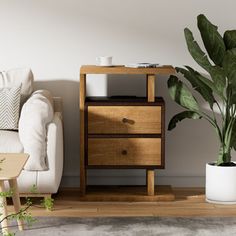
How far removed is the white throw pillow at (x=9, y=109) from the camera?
4.17 metres

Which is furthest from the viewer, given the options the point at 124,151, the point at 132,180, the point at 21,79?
the point at 132,180

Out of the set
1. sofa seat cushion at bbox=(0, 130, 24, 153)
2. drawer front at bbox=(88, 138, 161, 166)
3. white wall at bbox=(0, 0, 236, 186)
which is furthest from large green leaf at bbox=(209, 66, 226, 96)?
sofa seat cushion at bbox=(0, 130, 24, 153)

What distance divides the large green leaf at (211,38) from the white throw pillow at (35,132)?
1086 mm

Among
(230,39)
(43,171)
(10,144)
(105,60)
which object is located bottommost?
(43,171)

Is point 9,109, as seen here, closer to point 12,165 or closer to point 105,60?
point 105,60

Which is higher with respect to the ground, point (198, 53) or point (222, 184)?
point (198, 53)

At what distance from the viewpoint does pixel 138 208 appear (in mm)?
4059

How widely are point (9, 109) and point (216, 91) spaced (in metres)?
1.35

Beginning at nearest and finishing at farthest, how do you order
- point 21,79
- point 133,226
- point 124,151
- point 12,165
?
point 12,165, point 133,226, point 124,151, point 21,79

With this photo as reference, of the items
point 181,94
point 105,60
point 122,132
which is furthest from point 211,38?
point 122,132

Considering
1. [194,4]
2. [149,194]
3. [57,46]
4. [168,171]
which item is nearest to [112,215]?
[149,194]

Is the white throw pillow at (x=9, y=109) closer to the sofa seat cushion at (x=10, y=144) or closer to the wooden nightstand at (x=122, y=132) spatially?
the sofa seat cushion at (x=10, y=144)

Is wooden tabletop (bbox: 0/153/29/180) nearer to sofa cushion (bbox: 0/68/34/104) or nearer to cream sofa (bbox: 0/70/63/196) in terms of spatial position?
cream sofa (bbox: 0/70/63/196)

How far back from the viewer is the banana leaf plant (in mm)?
3943
